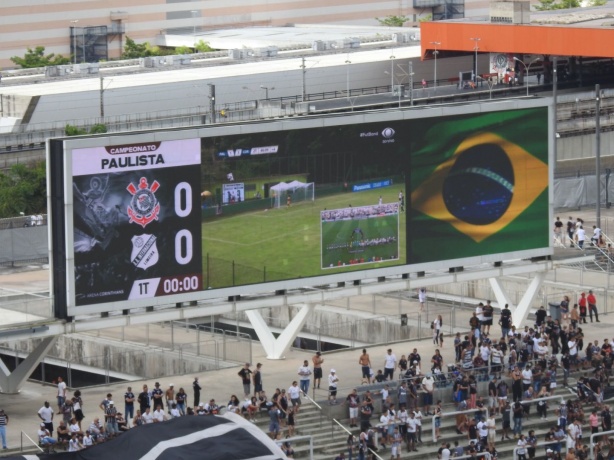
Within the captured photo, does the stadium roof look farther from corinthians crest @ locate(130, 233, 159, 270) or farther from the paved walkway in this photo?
corinthians crest @ locate(130, 233, 159, 270)

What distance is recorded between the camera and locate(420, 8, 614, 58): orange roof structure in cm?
9538

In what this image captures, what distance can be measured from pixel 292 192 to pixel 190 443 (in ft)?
88.2

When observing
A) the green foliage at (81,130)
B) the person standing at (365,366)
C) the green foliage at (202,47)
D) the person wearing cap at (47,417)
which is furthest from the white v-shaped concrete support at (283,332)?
the green foliage at (202,47)

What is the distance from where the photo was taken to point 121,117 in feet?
318

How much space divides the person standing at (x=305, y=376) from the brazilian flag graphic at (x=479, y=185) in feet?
19.2

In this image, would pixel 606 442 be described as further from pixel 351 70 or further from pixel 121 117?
pixel 351 70

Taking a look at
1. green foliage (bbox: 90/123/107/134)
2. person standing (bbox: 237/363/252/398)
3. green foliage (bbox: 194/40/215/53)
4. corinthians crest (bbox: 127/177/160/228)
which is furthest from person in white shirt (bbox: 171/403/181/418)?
green foliage (bbox: 194/40/215/53)

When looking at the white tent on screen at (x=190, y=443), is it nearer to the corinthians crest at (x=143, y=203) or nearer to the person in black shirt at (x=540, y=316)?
the corinthians crest at (x=143, y=203)

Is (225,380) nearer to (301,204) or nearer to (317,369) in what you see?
(317,369)

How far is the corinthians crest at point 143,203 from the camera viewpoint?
4506cm

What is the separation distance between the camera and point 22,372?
45.1 m

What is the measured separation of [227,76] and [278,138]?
58834mm

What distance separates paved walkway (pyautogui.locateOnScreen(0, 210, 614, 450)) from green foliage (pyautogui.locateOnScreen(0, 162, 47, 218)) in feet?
66.8

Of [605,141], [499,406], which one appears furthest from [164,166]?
[605,141]
